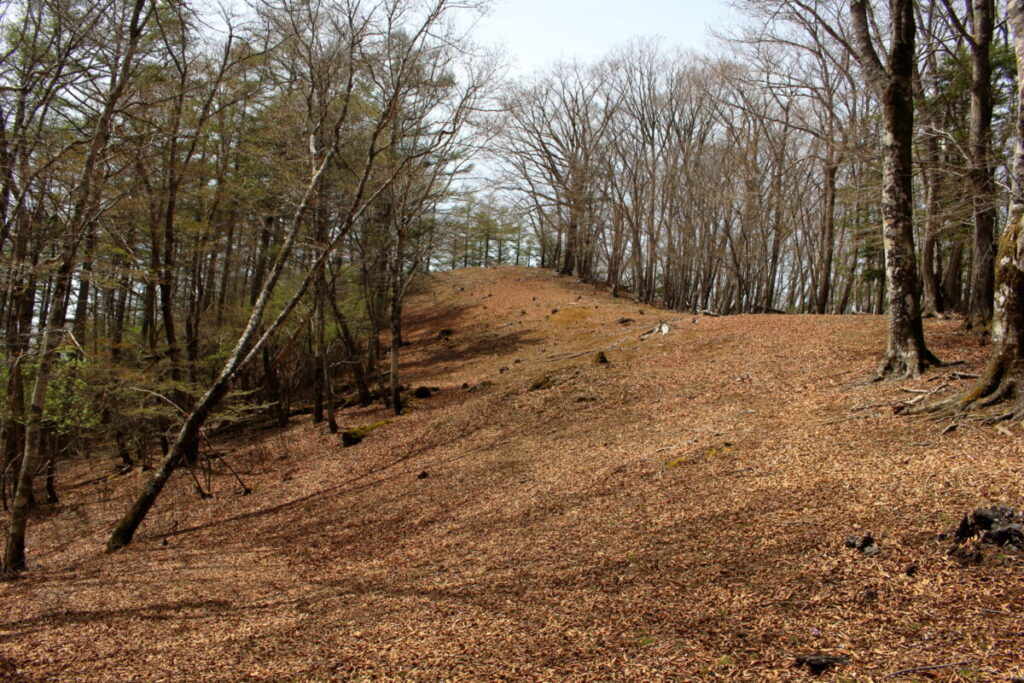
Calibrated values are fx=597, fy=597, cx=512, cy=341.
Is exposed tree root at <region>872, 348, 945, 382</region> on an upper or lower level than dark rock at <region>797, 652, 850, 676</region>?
upper

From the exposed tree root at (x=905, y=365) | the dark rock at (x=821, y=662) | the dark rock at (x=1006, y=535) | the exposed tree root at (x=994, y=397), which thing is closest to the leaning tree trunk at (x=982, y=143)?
the exposed tree root at (x=905, y=365)

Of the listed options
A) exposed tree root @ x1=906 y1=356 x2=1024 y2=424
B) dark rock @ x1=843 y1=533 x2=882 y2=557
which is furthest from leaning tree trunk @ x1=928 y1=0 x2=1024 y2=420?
dark rock @ x1=843 y1=533 x2=882 y2=557

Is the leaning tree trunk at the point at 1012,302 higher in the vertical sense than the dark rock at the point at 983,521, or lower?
higher

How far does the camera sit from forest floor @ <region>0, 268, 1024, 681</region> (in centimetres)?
361

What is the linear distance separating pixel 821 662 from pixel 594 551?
2.63 meters

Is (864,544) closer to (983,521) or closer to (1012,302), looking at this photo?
(983,521)

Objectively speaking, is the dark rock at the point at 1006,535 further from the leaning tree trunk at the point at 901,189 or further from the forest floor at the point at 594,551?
the leaning tree trunk at the point at 901,189

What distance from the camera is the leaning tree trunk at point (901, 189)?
26.1ft

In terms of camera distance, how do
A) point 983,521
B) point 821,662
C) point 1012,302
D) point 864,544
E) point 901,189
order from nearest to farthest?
point 821,662 < point 983,521 < point 864,544 < point 1012,302 < point 901,189

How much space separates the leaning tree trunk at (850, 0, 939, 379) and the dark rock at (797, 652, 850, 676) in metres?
6.18

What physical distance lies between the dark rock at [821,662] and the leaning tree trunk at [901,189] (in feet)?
20.3

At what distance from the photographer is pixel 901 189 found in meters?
8.03

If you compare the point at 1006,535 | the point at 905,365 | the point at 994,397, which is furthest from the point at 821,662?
the point at 905,365

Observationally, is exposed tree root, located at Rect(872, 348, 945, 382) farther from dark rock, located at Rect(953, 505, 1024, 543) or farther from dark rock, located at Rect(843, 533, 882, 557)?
dark rock, located at Rect(843, 533, 882, 557)
